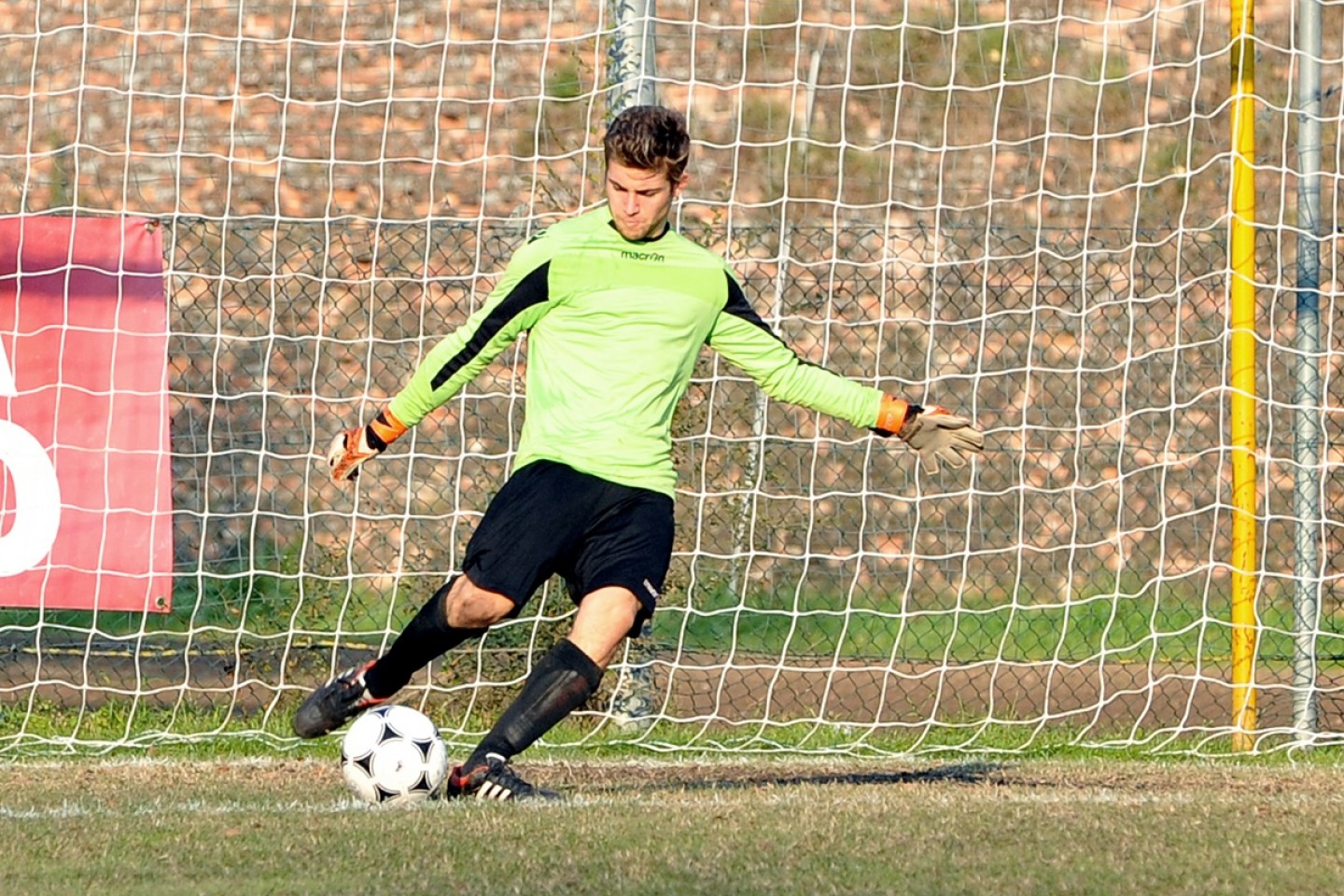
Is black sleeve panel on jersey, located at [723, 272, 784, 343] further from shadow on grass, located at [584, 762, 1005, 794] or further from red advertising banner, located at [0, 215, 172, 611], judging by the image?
red advertising banner, located at [0, 215, 172, 611]

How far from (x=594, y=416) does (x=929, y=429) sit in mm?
971

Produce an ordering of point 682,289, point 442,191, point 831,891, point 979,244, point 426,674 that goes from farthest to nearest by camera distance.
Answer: point 442,191, point 979,244, point 426,674, point 682,289, point 831,891

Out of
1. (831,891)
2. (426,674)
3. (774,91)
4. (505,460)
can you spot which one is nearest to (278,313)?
(505,460)

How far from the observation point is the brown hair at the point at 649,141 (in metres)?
5.12

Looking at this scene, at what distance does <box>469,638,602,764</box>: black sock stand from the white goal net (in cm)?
192

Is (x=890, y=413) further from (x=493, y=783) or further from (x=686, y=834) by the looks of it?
(x=493, y=783)

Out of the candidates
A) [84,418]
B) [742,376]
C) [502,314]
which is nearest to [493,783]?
[502,314]

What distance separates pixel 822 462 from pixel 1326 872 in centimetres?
431

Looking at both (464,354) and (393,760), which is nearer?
(393,760)

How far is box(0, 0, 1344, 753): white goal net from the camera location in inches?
296

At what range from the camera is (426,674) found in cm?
762

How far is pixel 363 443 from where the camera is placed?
18.1 feet

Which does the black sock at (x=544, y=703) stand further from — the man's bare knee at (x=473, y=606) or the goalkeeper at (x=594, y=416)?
the man's bare knee at (x=473, y=606)

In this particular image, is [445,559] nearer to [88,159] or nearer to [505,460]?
[505,460]
